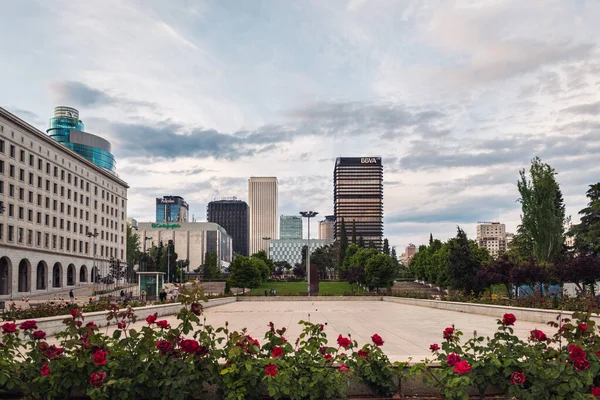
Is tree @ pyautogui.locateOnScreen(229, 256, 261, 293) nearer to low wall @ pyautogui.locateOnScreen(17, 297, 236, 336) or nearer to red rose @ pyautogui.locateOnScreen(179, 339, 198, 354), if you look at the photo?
low wall @ pyautogui.locateOnScreen(17, 297, 236, 336)

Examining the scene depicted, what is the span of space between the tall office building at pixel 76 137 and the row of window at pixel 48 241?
34.5m

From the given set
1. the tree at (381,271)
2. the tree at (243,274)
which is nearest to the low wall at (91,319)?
the tree at (243,274)

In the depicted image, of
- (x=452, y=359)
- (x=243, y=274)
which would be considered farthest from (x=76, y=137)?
(x=452, y=359)

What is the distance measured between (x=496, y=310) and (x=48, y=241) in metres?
59.9

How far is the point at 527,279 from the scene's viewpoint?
3297 centimetres

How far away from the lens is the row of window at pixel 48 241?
57500mm

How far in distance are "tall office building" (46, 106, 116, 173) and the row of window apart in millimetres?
34485

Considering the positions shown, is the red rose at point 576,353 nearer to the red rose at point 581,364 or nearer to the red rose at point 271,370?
the red rose at point 581,364

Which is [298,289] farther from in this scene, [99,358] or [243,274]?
[99,358]

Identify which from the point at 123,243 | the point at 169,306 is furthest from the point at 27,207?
the point at 169,306

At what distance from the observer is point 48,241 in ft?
220

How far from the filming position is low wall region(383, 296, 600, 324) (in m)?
19.8

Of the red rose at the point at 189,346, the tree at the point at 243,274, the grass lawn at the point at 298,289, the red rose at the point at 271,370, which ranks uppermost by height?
the red rose at the point at 189,346

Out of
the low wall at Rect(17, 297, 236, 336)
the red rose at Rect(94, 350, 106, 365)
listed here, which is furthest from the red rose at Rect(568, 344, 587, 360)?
the low wall at Rect(17, 297, 236, 336)
